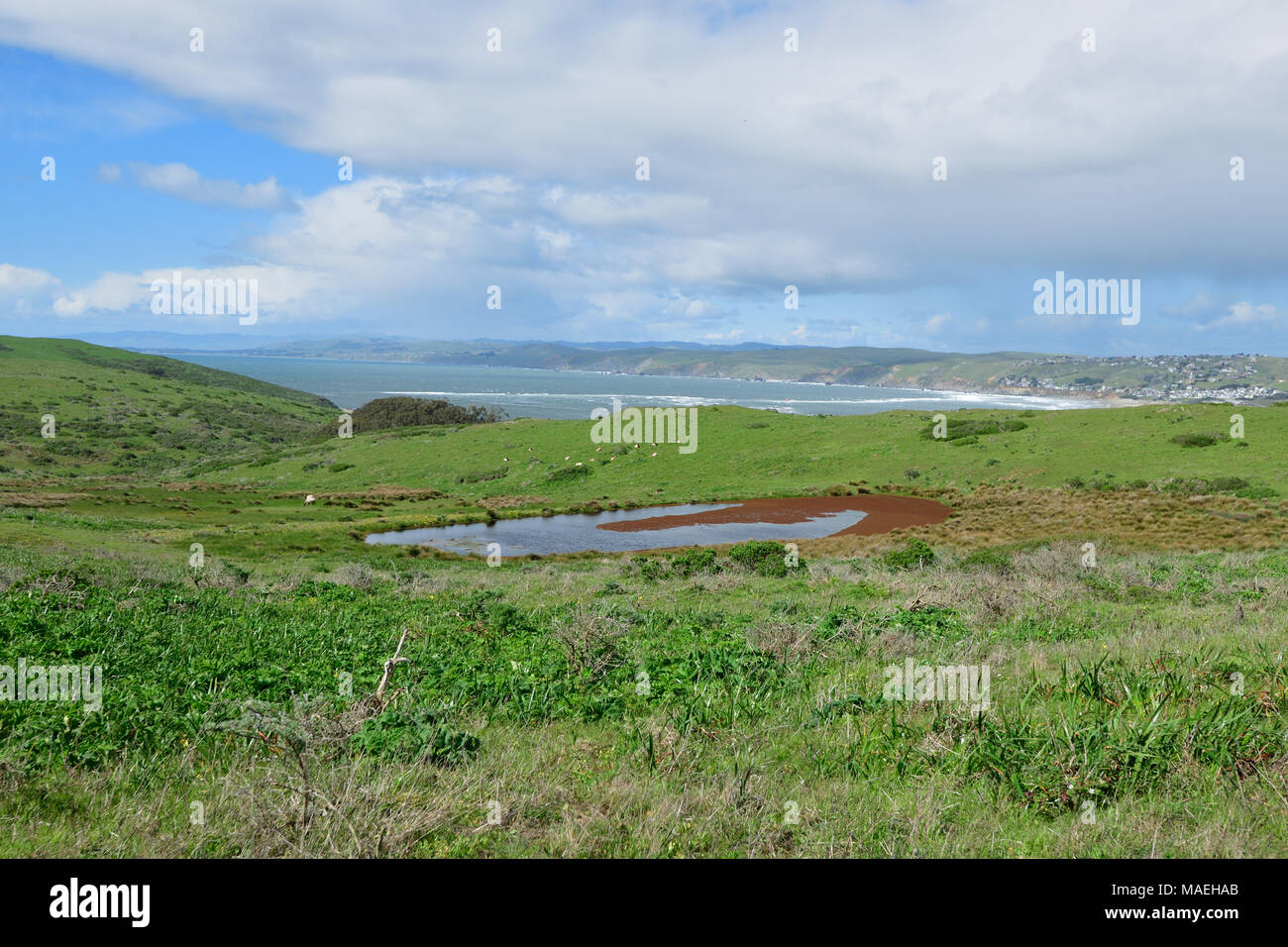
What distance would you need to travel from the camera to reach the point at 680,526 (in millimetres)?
46625

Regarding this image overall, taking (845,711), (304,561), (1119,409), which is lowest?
(304,561)

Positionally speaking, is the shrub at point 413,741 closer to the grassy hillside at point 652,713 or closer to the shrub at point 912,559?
the grassy hillside at point 652,713

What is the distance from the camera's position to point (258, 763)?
562 centimetres

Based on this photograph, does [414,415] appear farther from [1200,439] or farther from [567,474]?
[1200,439]

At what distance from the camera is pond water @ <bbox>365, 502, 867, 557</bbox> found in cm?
4084

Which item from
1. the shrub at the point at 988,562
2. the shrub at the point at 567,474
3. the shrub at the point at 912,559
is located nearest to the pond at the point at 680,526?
the shrub at the point at 567,474

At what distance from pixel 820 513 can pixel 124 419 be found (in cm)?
12825

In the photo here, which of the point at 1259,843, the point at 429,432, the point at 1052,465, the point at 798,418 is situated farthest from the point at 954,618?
the point at 429,432

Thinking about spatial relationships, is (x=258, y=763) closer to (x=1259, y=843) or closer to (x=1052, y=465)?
(x=1259, y=843)

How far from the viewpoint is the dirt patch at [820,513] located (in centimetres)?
4484

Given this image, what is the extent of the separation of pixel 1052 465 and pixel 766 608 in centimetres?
4936

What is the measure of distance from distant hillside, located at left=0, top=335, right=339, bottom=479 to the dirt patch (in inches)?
2711

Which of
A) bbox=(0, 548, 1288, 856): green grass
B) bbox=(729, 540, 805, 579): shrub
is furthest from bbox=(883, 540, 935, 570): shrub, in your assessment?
bbox=(0, 548, 1288, 856): green grass

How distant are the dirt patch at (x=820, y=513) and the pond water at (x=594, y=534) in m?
0.47
